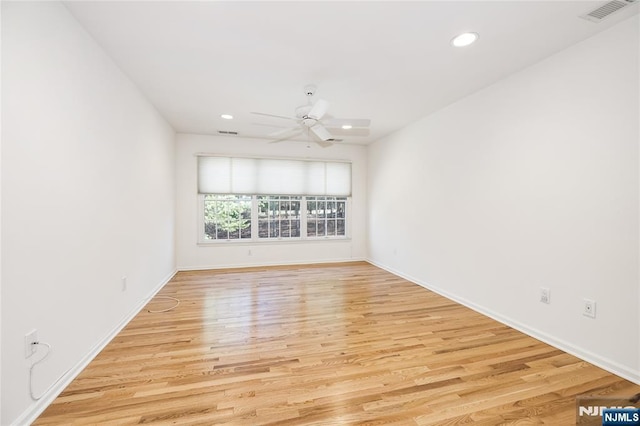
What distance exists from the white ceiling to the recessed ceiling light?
55 millimetres

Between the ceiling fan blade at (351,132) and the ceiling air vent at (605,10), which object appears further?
the ceiling fan blade at (351,132)

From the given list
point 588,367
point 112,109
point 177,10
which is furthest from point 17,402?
point 588,367

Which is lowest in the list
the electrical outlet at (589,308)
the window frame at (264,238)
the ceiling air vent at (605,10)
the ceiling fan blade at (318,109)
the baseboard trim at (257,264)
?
the baseboard trim at (257,264)

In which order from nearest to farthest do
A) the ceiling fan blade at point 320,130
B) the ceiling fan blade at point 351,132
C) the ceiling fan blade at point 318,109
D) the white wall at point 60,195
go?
the white wall at point 60,195
the ceiling fan blade at point 318,109
the ceiling fan blade at point 320,130
the ceiling fan blade at point 351,132

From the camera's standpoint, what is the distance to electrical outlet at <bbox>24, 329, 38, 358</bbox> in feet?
5.06

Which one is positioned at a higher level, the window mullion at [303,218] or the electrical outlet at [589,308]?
the window mullion at [303,218]

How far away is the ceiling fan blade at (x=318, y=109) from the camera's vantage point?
109 inches

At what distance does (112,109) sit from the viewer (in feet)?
8.46

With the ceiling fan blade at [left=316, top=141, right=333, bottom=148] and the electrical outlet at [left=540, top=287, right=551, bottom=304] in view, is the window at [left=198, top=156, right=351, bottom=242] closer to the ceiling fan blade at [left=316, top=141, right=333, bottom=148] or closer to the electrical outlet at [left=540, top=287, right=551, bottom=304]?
the ceiling fan blade at [left=316, top=141, right=333, bottom=148]

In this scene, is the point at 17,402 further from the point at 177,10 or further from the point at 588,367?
the point at 588,367

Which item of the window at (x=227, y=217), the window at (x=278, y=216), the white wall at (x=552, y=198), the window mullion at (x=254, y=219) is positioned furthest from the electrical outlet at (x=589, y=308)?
the window at (x=227, y=217)

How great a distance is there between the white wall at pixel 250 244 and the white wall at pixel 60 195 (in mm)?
2198

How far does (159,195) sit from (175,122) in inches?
52.8

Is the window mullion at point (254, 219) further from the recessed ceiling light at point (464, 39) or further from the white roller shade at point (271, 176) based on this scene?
the recessed ceiling light at point (464, 39)
